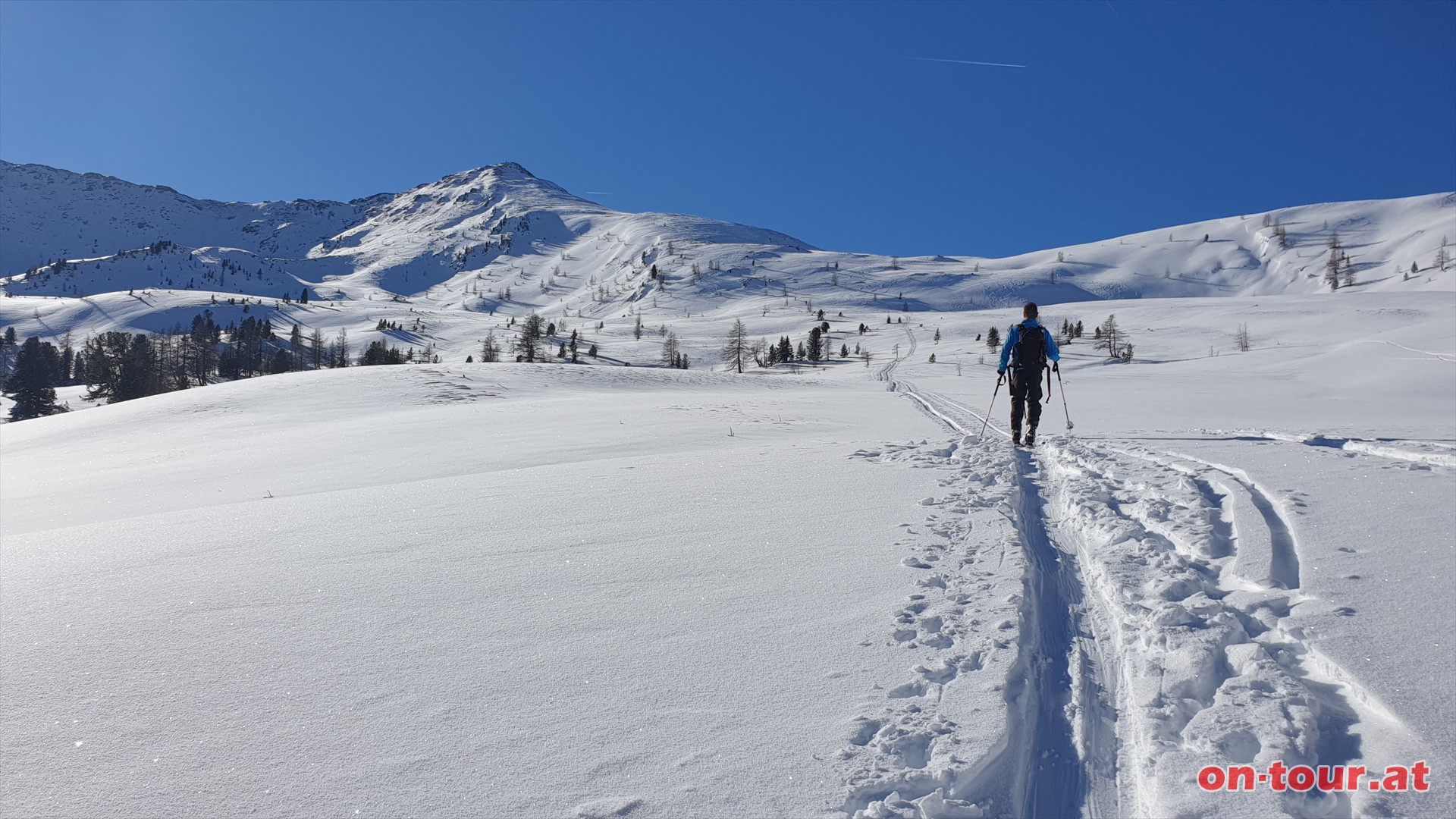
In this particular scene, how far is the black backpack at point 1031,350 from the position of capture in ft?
33.8

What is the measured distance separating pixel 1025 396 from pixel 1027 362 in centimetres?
57

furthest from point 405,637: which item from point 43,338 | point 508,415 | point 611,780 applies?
point 43,338

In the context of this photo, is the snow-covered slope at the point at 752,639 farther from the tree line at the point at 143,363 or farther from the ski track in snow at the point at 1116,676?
the tree line at the point at 143,363

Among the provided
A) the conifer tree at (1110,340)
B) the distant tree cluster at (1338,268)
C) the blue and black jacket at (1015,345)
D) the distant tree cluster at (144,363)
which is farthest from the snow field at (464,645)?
the distant tree cluster at (1338,268)

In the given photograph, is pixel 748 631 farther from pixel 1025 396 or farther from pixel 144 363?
pixel 144 363

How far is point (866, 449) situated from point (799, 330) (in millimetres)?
98039

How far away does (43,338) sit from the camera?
514 feet

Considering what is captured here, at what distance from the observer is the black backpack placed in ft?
33.8

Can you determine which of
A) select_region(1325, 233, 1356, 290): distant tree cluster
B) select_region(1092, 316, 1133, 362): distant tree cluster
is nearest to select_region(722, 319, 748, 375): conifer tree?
select_region(1092, 316, 1133, 362): distant tree cluster

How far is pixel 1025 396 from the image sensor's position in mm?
10078

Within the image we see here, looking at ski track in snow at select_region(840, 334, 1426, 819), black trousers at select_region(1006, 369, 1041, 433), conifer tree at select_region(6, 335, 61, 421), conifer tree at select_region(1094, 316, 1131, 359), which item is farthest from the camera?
conifer tree at select_region(1094, 316, 1131, 359)

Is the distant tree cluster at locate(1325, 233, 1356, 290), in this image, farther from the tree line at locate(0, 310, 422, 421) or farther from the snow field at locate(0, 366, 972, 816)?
the snow field at locate(0, 366, 972, 816)

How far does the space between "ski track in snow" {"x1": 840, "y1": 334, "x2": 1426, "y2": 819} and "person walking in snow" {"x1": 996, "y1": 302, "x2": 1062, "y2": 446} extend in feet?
15.5

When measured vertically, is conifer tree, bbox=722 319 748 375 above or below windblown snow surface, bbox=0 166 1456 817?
above
